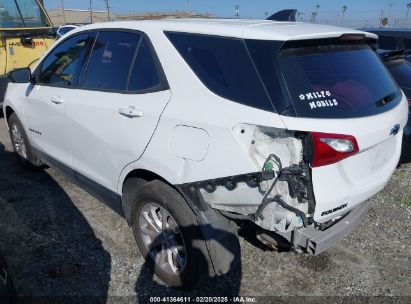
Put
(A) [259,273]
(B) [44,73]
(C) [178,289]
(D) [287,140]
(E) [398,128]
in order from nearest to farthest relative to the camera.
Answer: (D) [287,140]
(E) [398,128]
(C) [178,289]
(A) [259,273]
(B) [44,73]

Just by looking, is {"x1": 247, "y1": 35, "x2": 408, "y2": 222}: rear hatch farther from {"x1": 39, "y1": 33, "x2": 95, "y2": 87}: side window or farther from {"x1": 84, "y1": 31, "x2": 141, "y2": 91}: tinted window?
{"x1": 39, "y1": 33, "x2": 95, "y2": 87}: side window

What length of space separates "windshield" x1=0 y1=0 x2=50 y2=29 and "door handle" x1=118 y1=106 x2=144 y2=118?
232 inches

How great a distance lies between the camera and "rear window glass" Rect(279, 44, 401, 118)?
2240mm

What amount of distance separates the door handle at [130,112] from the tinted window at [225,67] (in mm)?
513

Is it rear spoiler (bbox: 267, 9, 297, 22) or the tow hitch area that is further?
rear spoiler (bbox: 267, 9, 297, 22)

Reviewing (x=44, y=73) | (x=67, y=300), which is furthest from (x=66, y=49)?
(x=67, y=300)

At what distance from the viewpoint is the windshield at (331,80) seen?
2234 millimetres

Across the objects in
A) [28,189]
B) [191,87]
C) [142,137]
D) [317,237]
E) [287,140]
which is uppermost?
[191,87]

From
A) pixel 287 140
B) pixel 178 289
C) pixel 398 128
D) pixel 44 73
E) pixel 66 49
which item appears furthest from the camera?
pixel 44 73

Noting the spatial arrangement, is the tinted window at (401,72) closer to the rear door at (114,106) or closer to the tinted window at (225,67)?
the tinted window at (225,67)

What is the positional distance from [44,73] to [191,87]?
2.28m

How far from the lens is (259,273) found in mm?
3152

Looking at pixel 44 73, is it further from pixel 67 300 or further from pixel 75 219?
pixel 67 300

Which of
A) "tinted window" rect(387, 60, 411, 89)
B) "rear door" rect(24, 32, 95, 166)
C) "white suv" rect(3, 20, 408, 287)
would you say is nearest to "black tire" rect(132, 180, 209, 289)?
"white suv" rect(3, 20, 408, 287)
